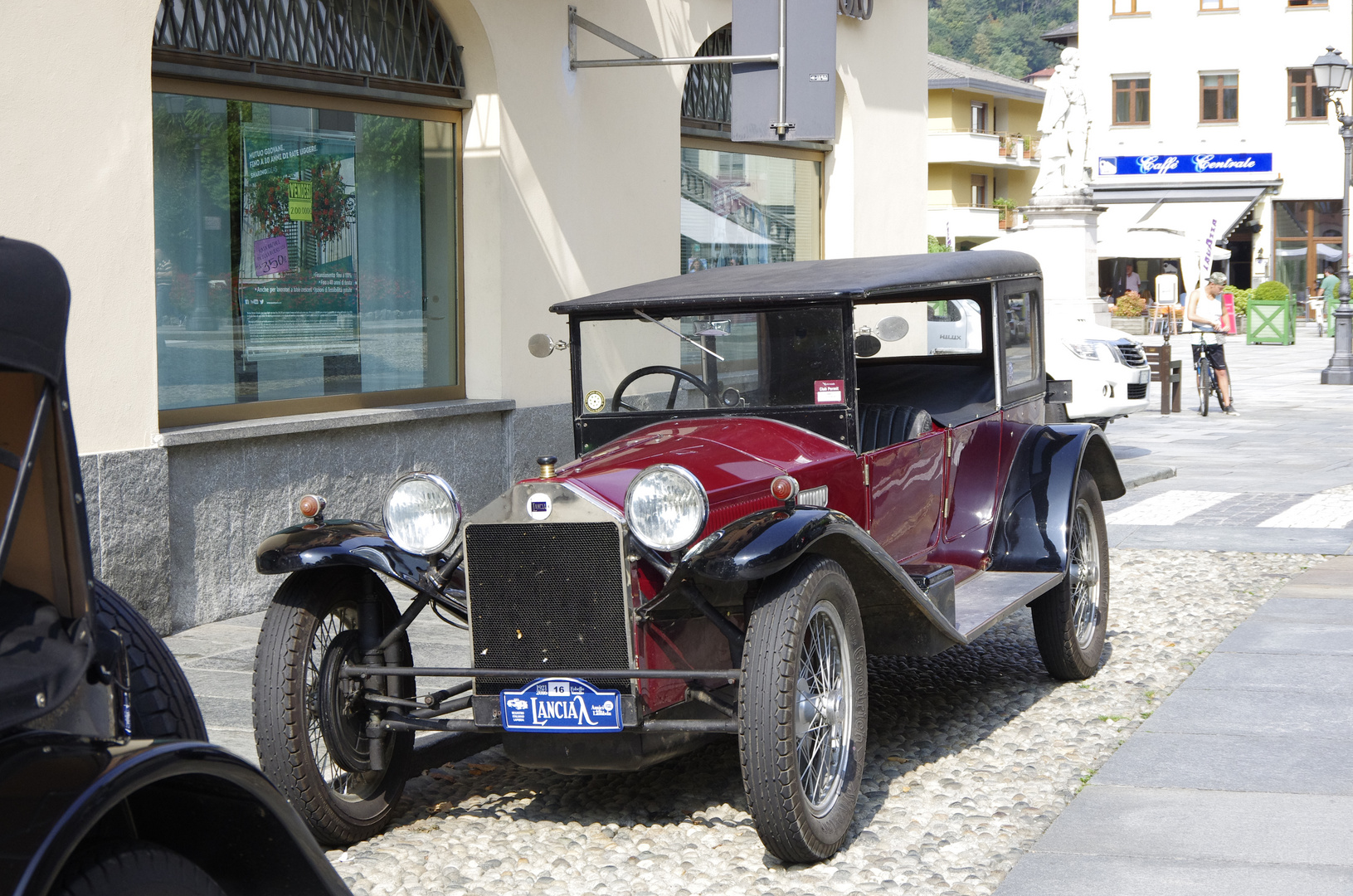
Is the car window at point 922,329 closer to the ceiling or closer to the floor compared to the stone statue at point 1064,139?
closer to the floor

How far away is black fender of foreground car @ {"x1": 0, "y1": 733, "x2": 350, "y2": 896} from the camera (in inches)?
81.6

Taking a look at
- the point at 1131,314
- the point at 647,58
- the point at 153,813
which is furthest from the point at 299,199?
the point at 1131,314

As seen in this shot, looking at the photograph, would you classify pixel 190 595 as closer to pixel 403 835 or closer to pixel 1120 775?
pixel 403 835

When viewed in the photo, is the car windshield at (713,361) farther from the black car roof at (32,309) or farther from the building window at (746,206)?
the building window at (746,206)

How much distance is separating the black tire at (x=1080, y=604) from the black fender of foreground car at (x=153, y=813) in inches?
161

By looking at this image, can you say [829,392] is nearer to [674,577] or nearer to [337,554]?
[674,577]

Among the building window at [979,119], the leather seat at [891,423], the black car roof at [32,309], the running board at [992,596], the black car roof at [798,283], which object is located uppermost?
the building window at [979,119]

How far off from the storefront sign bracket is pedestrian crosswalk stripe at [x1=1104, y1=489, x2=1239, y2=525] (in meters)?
3.81

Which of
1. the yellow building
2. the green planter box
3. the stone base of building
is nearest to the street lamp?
the green planter box

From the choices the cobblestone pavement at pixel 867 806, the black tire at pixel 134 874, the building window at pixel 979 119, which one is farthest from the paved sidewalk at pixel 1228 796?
the building window at pixel 979 119

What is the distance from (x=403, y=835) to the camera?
15.1 ft

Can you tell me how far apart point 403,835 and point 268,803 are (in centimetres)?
223

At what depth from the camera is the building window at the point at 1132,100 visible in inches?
1758

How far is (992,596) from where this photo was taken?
555 centimetres
